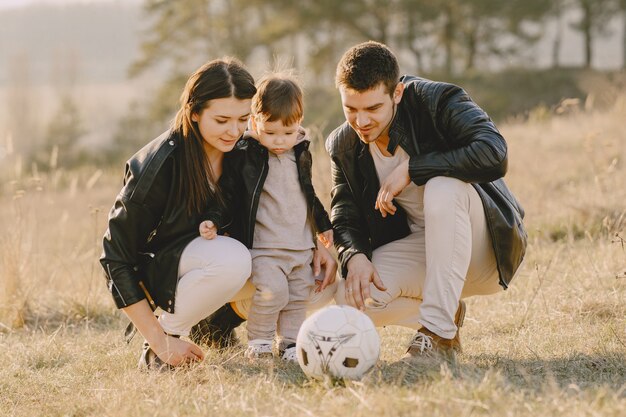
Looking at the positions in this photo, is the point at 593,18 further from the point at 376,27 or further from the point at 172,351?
the point at 172,351

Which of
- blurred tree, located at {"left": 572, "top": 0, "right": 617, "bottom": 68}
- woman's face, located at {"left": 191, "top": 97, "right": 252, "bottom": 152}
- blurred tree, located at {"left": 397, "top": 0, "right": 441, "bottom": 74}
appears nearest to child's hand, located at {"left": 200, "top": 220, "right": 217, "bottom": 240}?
woman's face, located at {"left": 191, "top": 97, "right": 252, "bottom": 152}

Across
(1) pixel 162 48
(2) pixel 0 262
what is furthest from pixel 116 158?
(2) pixel 0 262

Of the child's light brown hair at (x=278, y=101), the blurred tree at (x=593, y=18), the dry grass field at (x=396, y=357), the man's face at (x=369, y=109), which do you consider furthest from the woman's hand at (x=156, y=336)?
the blurred tree at (x=593, y=18)

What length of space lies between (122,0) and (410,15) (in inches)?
5200

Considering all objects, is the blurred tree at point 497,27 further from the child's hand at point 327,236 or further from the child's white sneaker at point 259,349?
the child's white sneaker at point 259,349

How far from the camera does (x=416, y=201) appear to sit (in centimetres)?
429

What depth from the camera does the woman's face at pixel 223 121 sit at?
12.7 ft

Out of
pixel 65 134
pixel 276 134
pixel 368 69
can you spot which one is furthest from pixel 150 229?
pixel 65 134

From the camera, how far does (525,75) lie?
29984 mm

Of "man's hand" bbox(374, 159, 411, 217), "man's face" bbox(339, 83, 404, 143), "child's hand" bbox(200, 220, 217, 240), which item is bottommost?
"child's hand" bbox(200, 220, 217, 240)

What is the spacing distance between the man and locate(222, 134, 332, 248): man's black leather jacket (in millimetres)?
277

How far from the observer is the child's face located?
4.04 m

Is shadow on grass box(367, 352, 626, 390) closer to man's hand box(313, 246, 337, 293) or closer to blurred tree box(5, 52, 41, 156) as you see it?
man's hand box(313, 246, 337, 293)

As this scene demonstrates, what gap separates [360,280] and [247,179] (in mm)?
838
